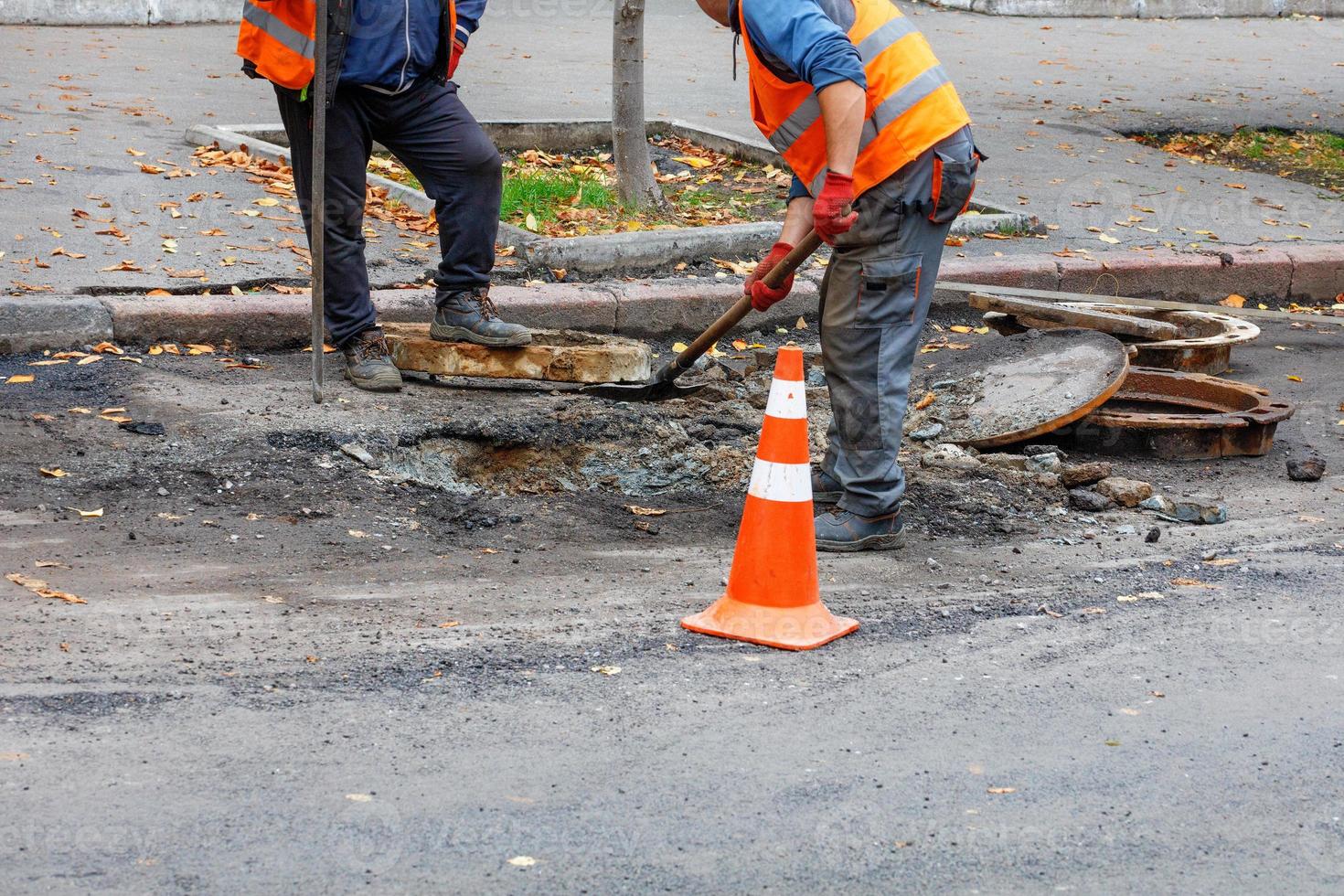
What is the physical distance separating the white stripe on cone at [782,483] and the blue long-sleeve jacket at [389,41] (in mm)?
2301

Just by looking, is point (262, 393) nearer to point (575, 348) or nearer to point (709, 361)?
point (575, 348)

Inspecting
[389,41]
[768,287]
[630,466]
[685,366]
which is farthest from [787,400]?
[389,41]

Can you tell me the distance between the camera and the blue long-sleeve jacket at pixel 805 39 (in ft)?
12.5

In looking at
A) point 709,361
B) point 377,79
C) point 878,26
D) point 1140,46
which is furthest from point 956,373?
point 1140,46

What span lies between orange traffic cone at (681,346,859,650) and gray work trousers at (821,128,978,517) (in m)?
0.50

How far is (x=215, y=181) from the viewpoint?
7879 mm

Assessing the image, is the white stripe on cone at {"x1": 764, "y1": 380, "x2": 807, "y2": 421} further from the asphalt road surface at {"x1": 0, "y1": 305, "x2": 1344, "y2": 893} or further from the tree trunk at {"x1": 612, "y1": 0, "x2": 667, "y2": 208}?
the tree trunk at {"x1": 612, "y1": 0, "x2": 667, "y2": 208}

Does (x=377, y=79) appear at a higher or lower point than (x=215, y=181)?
higher

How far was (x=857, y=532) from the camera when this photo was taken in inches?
171

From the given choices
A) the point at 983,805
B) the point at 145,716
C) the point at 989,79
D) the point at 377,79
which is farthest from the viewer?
the point at 989,79

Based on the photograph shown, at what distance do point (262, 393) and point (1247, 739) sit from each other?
11.6 ft

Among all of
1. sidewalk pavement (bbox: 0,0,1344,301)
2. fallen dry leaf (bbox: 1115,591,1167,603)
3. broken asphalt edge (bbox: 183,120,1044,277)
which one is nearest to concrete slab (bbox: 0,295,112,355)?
sidewalk pavement (bbox: 0,0,1344,301)

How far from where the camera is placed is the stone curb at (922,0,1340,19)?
18609 millimetres

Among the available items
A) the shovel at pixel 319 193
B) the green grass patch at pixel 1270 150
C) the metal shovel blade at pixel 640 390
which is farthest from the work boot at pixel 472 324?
the green grass patch at pixel 1270 150
